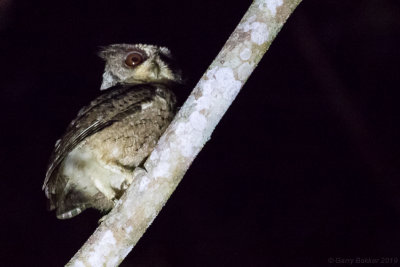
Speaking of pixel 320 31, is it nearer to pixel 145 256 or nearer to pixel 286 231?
pixel 286 231

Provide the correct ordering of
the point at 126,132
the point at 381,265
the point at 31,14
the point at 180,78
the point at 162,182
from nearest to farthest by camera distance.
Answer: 1. the point at 162,182
2. the point at 126,132
3. the point at 180,78
4. the point at 381,265
5. the point at 31,14

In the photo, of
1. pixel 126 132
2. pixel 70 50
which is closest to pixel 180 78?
pixel 126 132

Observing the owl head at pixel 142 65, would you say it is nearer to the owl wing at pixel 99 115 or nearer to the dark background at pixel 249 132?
the owl wing at pixel 99 115

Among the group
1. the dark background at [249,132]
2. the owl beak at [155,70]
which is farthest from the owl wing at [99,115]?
the dark background at [249,132]

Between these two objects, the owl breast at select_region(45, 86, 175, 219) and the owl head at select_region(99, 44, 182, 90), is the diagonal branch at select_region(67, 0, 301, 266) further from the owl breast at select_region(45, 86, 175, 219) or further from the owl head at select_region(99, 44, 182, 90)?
the owl head at select_region(99, 44, 182, 90)

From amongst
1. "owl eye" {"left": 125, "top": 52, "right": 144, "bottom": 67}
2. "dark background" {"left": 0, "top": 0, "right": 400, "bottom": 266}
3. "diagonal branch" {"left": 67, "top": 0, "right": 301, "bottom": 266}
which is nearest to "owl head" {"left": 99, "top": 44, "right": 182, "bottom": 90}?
"owl eye" {"left": 125, "top": 52, "right": 144, "bottom": 67}

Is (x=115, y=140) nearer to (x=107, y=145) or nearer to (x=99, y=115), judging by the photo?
(x=107, y=145)

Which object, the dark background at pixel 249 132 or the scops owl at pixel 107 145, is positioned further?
the dark background at pixel 249 132
